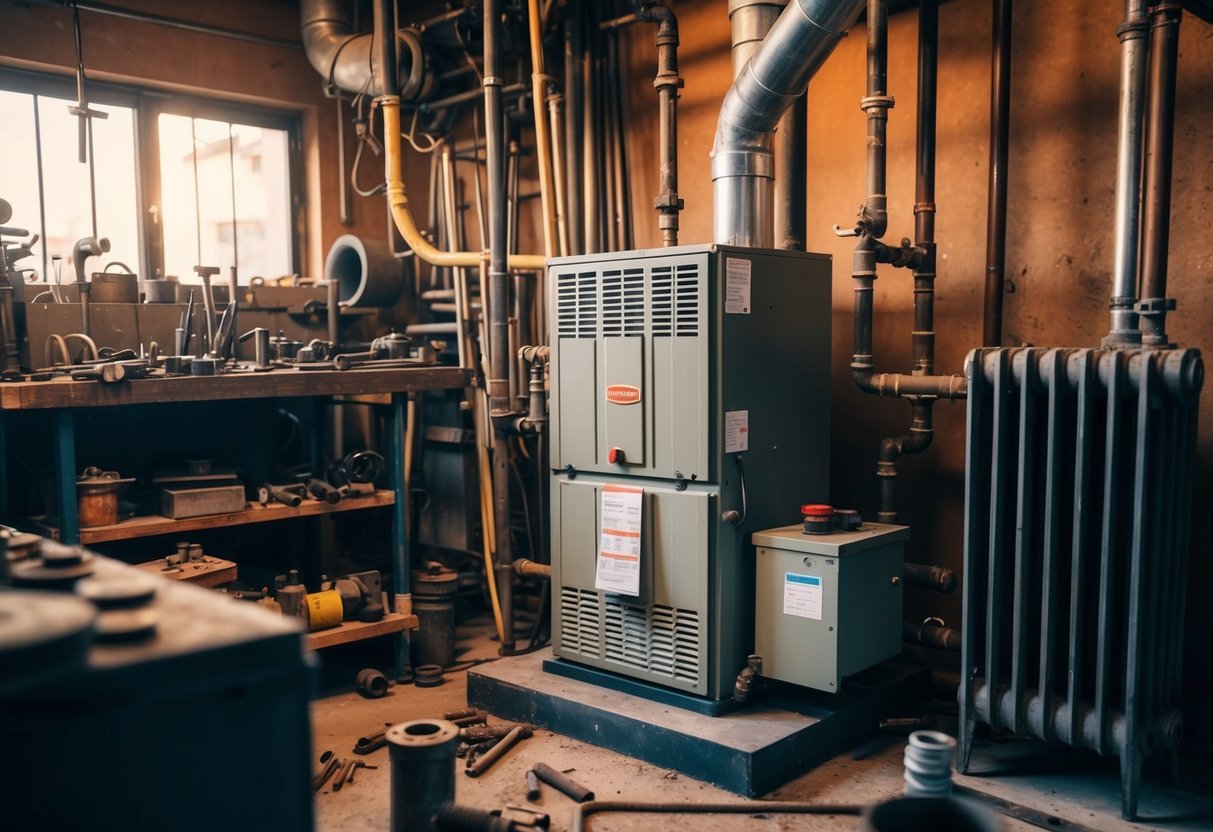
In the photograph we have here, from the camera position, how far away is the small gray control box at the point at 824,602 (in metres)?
2.44

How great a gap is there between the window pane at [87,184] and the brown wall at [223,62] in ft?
0.62

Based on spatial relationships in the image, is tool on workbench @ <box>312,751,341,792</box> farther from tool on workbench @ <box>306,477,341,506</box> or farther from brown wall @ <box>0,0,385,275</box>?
brown wall @ <box>0,0,385,275</box>

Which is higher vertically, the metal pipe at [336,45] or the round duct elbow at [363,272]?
the metal pipe at [336,45]

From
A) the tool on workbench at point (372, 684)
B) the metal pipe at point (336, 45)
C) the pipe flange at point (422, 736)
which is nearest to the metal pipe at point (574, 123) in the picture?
the metal pipe at point (336, 45)

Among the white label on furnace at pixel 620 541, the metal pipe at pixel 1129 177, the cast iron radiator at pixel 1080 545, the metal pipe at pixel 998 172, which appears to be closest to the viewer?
the cast iron radiator at pixel 1080 545

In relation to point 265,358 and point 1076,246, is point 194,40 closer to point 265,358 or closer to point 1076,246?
point 265,358

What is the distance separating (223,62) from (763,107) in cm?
252

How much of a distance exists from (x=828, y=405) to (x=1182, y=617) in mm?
1020

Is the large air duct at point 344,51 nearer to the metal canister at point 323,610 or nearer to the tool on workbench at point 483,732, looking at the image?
the metal canister at point 323,610

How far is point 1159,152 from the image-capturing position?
241 centimetres

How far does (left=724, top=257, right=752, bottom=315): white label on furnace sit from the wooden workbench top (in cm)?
116

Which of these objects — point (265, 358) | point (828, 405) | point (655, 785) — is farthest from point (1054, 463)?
point (265, 358)

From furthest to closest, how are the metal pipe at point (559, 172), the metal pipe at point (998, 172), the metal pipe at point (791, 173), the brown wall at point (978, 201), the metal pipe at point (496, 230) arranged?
1. the metal pipe at point (559, 172)
2. the metal pipe at point (496, 230)
3. the metal pipe at point (791, 173)
4. the metal pipe at point (998, 172)
5. the brown wall at point (978, 201)

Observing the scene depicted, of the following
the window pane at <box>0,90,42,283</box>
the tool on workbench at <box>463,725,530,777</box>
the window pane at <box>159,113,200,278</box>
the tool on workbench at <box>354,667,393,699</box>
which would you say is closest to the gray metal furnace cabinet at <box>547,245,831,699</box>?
the tool on workbench at <box>463,725,530,777</box>
